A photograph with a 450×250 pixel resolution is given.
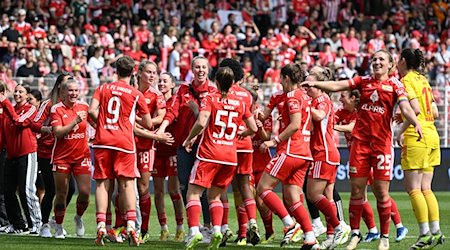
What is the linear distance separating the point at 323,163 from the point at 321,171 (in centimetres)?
12

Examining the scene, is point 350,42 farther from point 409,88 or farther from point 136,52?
point 409,88

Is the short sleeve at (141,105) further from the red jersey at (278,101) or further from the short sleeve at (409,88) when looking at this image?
the short sleeve at (409,88)

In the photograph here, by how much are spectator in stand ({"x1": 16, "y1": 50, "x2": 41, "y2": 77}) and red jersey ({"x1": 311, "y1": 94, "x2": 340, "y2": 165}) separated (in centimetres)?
1397

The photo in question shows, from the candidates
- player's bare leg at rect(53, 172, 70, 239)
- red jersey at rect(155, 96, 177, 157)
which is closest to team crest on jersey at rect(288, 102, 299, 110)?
red jersey at rect(155, 96, 177, 157)

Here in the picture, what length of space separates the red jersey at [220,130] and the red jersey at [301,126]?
588 millimetres

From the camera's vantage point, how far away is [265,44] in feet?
107

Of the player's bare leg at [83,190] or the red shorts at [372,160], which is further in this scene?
the player's bare leg at [83,190]

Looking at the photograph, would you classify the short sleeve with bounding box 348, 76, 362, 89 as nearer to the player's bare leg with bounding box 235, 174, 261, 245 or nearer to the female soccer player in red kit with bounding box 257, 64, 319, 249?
the female soccer player in red kit with bounding box 257, 64, 319, 249

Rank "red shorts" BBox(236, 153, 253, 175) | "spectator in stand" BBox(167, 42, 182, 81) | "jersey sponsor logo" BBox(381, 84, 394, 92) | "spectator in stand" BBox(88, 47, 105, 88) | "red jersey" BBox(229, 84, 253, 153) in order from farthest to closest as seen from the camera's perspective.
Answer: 1. "spectator in stand" BBox(167, 42, 182, 81)
2. "spectator in stand" BBox(88, 47, 105, 88)
3. "red shorts" BBox(236, 153, 253, 175)
4. "jersey sponsor logo" BBox(381, 84, 394, 92)
5. "red jersey" BBox(229, 84, 253, 153)

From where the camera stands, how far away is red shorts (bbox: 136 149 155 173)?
49.5ft

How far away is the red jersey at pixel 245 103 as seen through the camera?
43.9 feet

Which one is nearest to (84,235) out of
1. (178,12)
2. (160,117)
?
(160,117)

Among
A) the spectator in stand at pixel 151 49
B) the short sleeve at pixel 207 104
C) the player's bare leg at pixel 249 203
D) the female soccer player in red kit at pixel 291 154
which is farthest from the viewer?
the spectator in stand at pixel 151 49

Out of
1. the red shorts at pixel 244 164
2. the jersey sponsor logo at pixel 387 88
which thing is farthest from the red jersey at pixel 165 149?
the jersey sponsor logo at pixel 387 88
